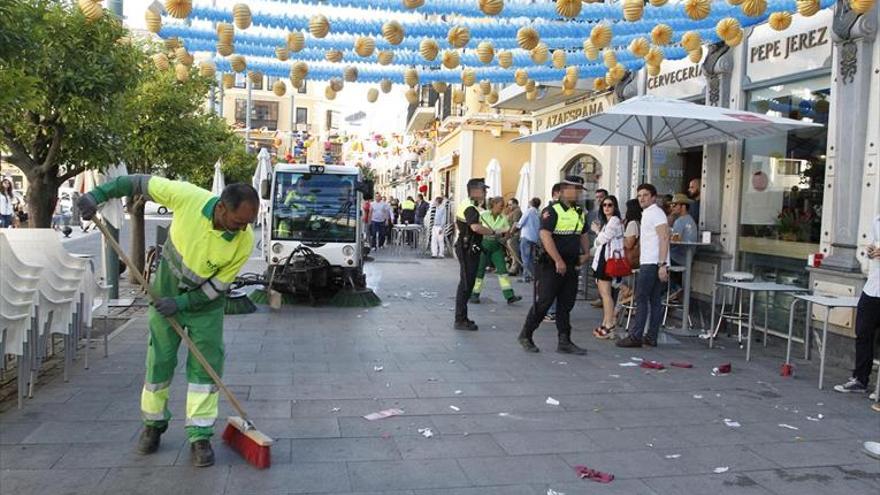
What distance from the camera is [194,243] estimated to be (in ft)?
14.1

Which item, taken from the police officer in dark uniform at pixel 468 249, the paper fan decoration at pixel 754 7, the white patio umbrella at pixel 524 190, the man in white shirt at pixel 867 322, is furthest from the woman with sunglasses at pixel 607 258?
the white patio umbrella at pixel 524 190

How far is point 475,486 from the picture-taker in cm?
407

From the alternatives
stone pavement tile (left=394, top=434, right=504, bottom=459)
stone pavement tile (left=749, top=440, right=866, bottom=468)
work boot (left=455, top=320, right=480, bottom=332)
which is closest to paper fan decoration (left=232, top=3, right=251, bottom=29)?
work boot (left=455, top=320, right=480, bottom=332)

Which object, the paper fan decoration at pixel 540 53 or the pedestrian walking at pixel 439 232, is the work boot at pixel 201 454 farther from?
the pedestrian walking at pixel 439 232

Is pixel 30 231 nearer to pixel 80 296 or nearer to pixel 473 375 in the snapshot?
pixel 80 296

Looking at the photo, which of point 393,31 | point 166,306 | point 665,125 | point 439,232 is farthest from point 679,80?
point 439,232

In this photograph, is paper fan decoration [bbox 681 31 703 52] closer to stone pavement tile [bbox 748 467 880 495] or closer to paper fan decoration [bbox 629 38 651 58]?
paper fan decoration [bbox 629 38 651 58]

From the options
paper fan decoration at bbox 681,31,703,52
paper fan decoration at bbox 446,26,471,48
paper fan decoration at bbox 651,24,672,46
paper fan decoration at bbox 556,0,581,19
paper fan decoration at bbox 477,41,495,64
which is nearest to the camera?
paper fan decoration at bbox 556,0,581,19

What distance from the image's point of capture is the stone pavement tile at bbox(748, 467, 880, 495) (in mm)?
4164

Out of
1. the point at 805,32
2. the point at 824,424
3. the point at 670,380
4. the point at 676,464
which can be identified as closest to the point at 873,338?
the point at 824,424

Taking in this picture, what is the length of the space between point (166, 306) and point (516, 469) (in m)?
2.20

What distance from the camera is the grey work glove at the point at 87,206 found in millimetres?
4062

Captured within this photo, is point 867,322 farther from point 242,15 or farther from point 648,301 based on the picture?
point 242,15

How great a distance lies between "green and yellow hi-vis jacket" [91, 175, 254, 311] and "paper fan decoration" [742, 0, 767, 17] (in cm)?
523
